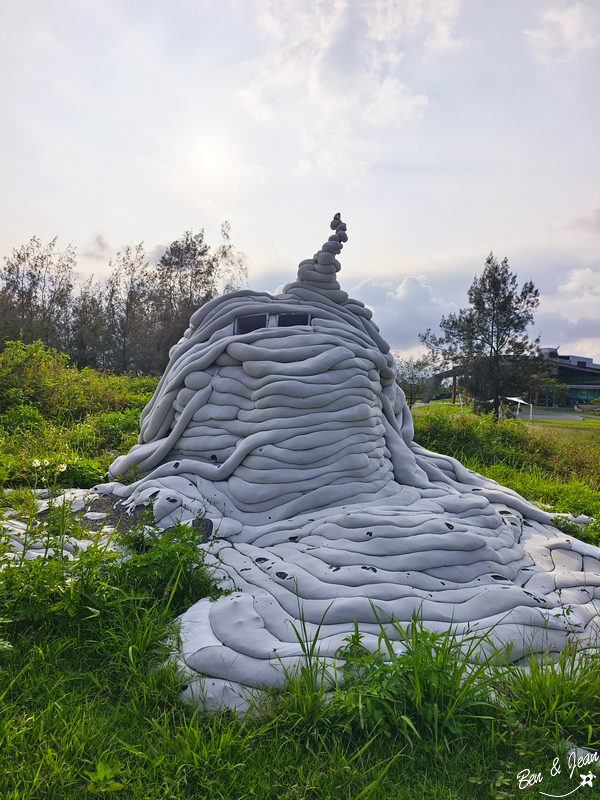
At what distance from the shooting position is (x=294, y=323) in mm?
4402

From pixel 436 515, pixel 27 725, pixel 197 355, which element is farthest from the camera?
pixel 197 355

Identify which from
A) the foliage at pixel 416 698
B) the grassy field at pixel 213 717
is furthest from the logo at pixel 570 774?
the foliage at pixel 416 698

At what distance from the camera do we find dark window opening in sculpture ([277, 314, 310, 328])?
439 centimetres

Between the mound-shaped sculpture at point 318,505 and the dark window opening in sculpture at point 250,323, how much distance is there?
18mm

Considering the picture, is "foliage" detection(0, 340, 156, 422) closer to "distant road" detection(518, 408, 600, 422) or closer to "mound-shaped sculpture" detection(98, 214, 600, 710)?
"mound-shaped sculpture" detection(98, 214, 600, 710)

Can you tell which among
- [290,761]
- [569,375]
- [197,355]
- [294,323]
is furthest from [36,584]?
[569,375]

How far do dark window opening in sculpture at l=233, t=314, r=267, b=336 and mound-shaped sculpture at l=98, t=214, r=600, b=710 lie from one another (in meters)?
0.02

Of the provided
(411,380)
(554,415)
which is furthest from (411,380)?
(554,415)

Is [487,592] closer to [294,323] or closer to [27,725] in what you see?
[27,725]

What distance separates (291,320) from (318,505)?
5.32 ft

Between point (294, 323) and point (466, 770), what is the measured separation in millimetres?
3313

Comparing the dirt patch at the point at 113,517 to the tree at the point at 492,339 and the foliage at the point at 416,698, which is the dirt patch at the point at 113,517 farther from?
the tree at the point at 492,339

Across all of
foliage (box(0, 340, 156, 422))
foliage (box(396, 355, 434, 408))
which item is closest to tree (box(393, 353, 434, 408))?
foliage (box(396, 355, 434, 408))

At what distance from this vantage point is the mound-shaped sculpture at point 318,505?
253cm
